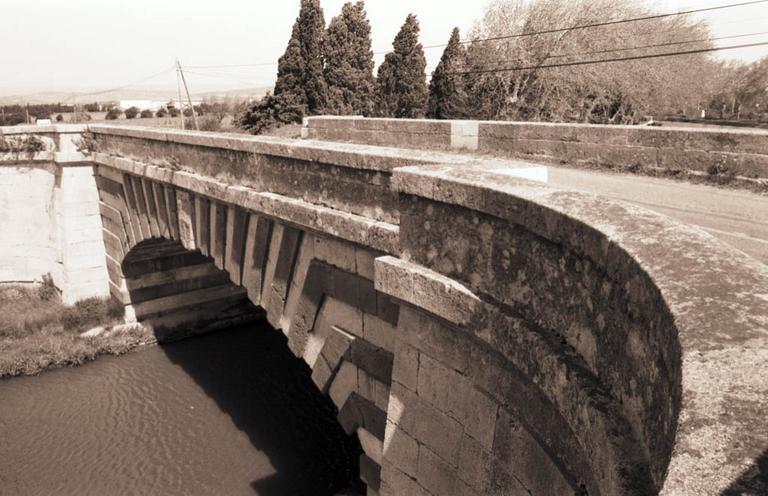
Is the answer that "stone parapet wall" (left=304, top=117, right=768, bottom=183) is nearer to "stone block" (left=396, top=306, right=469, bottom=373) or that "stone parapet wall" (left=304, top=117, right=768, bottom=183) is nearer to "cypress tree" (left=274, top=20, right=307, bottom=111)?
"stone block" (left=396, top=306, right=469, bottom=373)

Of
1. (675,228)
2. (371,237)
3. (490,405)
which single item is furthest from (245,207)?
(675,228)

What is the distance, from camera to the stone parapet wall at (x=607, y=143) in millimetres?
6586

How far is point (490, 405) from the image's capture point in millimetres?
3371

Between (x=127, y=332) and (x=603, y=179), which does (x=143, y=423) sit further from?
(x=603, y=179)

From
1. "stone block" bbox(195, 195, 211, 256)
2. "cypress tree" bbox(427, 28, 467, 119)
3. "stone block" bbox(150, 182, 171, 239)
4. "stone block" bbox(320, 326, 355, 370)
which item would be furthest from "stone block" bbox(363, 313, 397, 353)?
"cypress tree" bbox(427, 28, 467, 119)

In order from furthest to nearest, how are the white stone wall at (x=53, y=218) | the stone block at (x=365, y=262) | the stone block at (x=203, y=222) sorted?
the white stone wall at (x=53, y=218) → the stone block at (x=203, y=222) → the stone block at (x=365, y=262)

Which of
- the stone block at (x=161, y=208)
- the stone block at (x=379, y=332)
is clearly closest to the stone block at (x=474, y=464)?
the stone block at (x=379, y=332)

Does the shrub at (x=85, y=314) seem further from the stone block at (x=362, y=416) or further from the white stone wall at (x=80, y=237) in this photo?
A: the stone block at (x=362, y=416)

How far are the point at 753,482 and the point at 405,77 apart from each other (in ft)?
92.9

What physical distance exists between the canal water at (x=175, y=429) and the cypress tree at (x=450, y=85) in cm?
1563

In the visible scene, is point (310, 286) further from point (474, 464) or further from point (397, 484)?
point (474, 464)

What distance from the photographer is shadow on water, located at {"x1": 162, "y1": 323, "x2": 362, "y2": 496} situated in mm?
9755

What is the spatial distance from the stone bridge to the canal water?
161 inches

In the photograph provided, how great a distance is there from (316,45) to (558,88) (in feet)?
36.7
